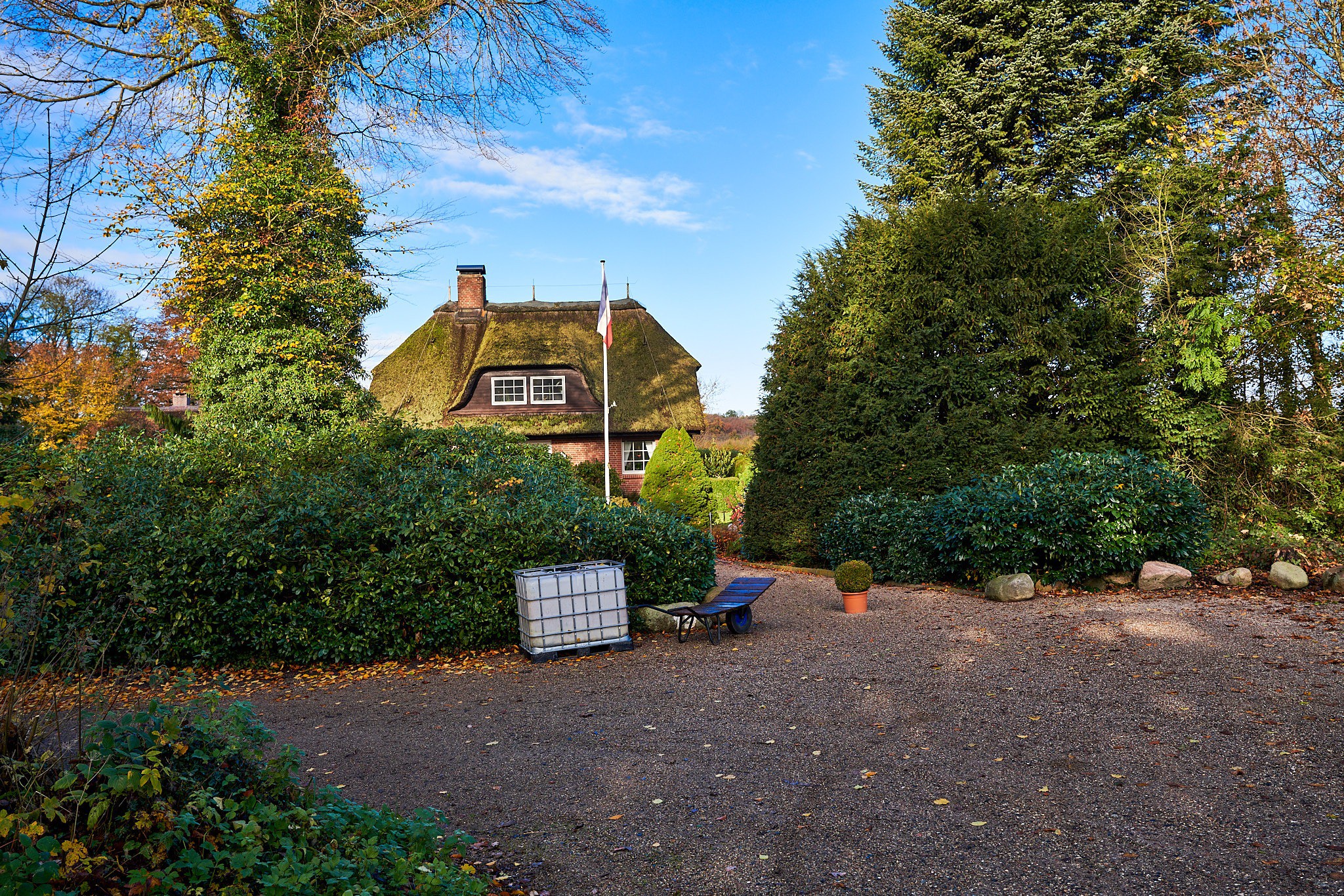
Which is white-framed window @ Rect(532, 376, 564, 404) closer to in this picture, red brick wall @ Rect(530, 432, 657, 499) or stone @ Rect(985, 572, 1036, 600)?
red brick wall @ Rect(530, 432, 657, 499)

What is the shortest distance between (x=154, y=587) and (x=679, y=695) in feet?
15.2

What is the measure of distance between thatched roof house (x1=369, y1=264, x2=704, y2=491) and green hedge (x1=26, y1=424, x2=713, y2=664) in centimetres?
1609

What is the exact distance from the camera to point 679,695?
5.75 meters

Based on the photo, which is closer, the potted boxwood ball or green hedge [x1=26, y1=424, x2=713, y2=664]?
green hedge [x1=26, y1=424, x2=713, y2=664]

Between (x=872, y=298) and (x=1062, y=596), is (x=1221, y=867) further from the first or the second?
(x=872, y=298)

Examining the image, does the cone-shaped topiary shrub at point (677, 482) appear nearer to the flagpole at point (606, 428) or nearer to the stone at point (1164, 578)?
the flagpole at point (606, 428)

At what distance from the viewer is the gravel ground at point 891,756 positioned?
123 inches

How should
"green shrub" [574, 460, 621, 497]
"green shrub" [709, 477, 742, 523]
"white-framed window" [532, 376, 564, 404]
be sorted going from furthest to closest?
"white-framed window" [532, 376, 564, 404]
"green shrub" [574, 460, 621, 497]
"green shrub" [709, 477, 742, 523]

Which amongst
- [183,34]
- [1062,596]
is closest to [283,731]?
[1062,596]

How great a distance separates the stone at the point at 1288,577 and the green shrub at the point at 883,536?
3.60 metres

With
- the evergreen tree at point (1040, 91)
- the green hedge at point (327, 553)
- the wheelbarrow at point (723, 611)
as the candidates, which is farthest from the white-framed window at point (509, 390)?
the wheelbarrow at point (723, 611)

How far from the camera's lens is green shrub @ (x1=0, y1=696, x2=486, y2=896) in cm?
222

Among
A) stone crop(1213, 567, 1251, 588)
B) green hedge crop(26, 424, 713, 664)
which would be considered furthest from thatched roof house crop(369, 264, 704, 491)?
stone crop(1213, 567, 1251, 588)

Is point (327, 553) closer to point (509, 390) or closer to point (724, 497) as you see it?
point (724, 497)
